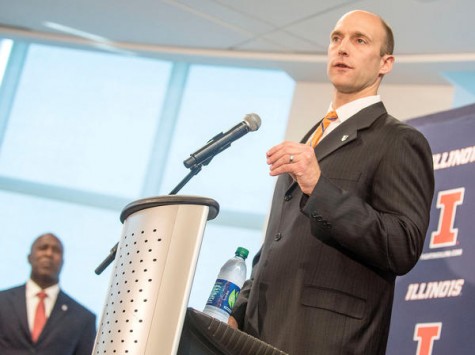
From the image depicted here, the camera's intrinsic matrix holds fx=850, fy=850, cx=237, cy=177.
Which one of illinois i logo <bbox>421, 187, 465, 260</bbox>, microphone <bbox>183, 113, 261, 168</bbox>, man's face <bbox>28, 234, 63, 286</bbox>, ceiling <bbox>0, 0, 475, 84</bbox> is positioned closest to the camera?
microphone <bbox>183, 113, 261, 168</bbox>

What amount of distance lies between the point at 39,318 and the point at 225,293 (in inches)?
120

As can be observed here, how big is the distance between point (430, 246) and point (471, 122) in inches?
20.8

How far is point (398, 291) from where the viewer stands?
11.3 feet

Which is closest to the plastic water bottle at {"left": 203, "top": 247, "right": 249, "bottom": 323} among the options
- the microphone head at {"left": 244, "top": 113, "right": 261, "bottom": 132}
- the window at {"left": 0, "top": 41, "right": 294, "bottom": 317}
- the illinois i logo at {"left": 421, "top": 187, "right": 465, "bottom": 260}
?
the microphone head at {"left": 244, "top": 113, "right": 261, "bottom": 132}

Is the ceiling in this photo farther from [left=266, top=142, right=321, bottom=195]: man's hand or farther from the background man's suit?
[left=266, top=142, right=321, bottom=195]: man's hand

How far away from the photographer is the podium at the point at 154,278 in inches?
64.8

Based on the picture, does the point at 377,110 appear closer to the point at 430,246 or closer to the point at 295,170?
the point at 295,170

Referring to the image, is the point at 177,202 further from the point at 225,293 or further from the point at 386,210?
the point at 386,210

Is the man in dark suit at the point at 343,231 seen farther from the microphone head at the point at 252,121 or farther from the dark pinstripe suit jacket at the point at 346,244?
the microphone head at the point at 252,121

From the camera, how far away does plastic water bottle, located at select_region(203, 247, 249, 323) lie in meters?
2.04

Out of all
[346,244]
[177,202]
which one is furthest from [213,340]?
[346,244]

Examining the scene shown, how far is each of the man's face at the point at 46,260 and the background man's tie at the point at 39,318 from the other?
15 cm

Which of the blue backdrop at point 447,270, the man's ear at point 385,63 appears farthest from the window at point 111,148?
the man's ear at point 385,63

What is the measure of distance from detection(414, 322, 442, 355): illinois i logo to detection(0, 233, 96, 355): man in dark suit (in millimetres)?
2257
